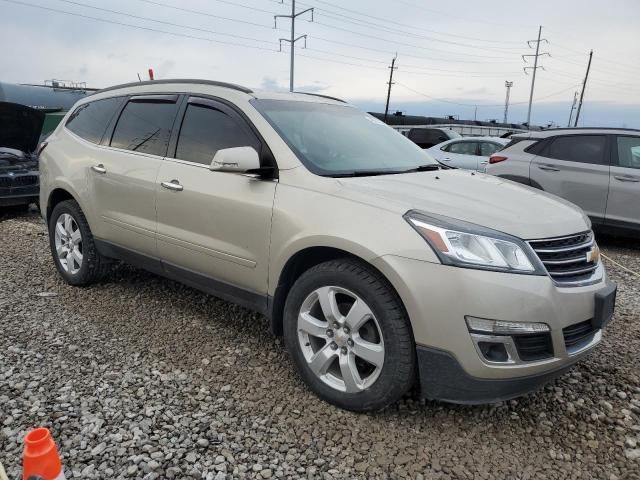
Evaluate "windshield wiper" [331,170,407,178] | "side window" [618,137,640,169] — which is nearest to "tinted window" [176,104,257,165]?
"windshield wiper" [331,170,407,178]

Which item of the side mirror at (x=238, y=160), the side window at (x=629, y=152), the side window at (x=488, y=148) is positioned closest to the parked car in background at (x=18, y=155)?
the side mirror at (x=238, y=160)

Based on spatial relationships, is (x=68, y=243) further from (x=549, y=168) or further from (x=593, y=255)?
(x=549, y=168)

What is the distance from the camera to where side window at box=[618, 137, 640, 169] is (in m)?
6.58

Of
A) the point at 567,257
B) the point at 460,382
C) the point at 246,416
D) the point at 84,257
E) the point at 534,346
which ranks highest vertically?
the point at 567,257

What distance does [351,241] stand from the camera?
2535 millimetres

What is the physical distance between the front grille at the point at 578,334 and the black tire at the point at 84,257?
3682mm

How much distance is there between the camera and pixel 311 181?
285cm

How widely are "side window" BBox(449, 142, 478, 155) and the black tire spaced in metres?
8.91

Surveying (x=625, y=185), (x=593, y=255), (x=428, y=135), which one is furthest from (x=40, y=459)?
(x=428, y=135)

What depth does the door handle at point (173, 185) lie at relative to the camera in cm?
343

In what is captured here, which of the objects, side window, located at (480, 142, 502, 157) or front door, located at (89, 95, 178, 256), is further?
side window, located at (480, 142, 502, 157)

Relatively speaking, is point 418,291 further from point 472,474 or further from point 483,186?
point 483,186

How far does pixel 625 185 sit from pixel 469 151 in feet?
16.8

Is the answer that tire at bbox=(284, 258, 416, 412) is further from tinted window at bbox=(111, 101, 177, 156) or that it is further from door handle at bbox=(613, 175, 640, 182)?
door handle at bbox=(613, 175, 640, 182)
